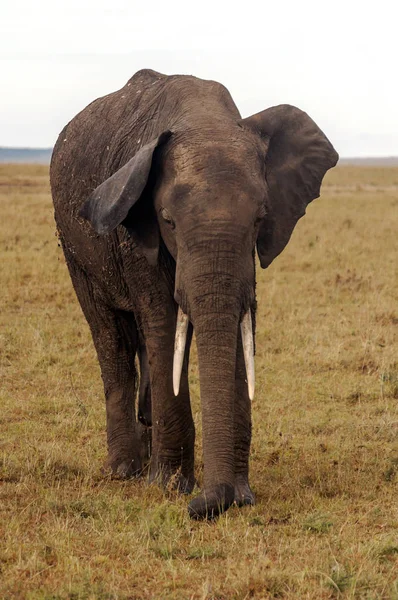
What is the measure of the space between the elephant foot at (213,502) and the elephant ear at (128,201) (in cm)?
142

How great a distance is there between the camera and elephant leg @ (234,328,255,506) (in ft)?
20.8

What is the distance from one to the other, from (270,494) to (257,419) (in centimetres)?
214

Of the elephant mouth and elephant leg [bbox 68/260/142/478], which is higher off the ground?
the elephant mouth

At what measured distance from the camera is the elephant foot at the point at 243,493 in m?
6.26

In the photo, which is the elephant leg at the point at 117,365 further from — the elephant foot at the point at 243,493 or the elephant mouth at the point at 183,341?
the elephant mouth at the point at 183,341

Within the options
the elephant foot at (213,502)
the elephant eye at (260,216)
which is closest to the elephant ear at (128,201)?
the elephant eye at (260,216)

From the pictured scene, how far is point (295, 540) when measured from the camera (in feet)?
17.9

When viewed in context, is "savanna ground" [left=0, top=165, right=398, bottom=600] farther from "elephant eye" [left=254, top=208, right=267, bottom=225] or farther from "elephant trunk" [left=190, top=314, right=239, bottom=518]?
"elephant eye" [left=254, top=208, right=267, bottom=225]

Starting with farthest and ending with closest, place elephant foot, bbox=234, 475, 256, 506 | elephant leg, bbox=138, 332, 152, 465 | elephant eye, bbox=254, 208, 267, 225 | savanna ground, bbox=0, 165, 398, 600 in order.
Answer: elephant leg, bbox=138, 332, 152, 465
elephant foot, bbox=234, 475, 256, 506
elephant eye, bbox=254, 208, 267, 225
savanna ground, bbox=0, 165, 398, 600

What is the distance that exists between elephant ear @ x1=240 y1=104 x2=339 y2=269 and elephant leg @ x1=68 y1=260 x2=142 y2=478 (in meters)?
1.65

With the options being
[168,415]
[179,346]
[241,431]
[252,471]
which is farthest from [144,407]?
[179,346]

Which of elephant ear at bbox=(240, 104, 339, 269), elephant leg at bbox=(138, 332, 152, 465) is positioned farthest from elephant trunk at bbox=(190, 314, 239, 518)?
elephant leg at bbox=(138, 332, 152, 465)

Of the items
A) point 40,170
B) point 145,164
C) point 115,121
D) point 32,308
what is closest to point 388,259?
point 32,308

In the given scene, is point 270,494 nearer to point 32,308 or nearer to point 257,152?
point 257,152
